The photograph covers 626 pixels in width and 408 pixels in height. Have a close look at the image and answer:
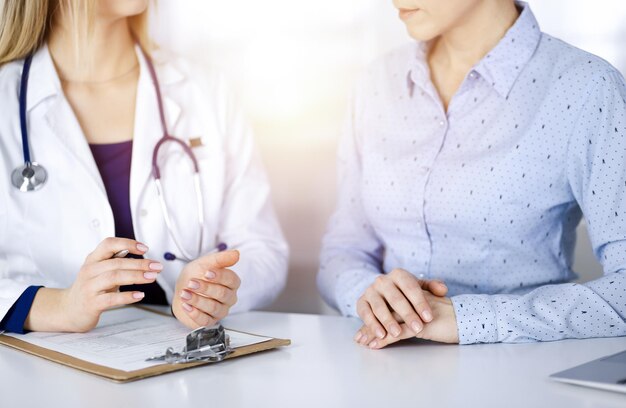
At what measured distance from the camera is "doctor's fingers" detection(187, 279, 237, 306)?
134cm

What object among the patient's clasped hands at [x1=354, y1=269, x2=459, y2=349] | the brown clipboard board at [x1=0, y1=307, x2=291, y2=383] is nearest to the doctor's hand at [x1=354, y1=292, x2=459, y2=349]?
the patient's clasped hands at [x1=354, y1=269, x2=459, y2=349]

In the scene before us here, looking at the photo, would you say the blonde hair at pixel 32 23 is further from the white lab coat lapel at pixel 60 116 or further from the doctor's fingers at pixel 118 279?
→ the doctor's fingers at pixel 118 279

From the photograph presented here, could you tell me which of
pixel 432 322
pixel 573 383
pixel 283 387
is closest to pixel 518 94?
pixel 432 322

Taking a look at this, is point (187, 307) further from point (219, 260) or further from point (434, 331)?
point (434, 331)

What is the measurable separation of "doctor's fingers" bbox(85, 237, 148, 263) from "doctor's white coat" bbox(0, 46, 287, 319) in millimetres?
211

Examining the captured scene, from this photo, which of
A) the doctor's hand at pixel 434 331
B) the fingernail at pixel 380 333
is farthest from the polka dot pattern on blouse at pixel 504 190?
the fingernail at pixel 380 333

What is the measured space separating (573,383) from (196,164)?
93 centimetres

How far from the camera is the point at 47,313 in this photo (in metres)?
1.38

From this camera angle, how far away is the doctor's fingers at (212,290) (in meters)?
1.34

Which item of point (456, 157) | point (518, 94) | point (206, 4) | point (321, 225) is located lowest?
point (321, 225)

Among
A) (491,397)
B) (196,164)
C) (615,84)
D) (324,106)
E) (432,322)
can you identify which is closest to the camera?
(491,397)

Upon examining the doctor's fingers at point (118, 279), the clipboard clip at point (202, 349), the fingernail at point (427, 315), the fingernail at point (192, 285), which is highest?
the doctor's fingers at point (118, 279)

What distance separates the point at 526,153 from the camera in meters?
1.43

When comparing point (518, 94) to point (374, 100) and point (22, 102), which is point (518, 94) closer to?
point (374, 100)
